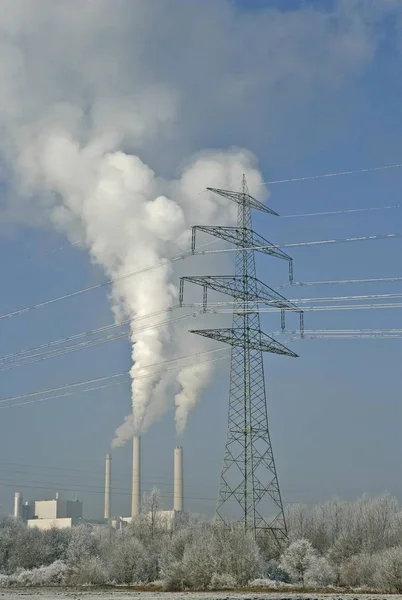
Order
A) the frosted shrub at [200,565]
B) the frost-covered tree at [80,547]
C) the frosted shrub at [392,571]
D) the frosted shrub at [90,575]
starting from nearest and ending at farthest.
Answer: the frosted shrub at [392,571] < the frosted shrub at [200,565] < the frosted shrub at [90,575] < the frost-covered tree at [80,547]

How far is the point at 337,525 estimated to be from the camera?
97000 millimetres

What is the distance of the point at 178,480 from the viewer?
392 ft

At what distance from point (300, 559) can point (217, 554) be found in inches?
254

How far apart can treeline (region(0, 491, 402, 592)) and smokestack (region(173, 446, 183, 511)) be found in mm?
15587

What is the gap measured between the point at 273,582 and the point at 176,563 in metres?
7.04

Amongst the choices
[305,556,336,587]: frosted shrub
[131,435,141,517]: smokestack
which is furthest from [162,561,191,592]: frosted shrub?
[131,435,141,517]: smokestack

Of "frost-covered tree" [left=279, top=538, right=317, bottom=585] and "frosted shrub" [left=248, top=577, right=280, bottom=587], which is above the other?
"frost-covered tree" [left=279, top=538, right=317, bottom=585]

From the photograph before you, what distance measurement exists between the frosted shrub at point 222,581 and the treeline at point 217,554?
0.06 meters

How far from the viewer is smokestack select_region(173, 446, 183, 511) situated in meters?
119

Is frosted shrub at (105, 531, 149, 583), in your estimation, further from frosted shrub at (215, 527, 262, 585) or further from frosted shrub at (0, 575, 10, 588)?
frosted shrub at (215, 527, 262, 585)

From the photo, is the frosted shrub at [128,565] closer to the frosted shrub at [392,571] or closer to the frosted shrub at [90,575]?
the frosted shrub at [90,575]

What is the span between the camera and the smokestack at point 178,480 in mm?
118750

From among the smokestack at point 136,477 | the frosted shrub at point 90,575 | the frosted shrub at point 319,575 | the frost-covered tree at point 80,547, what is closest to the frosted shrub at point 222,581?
the frosted shrub at point 319,575

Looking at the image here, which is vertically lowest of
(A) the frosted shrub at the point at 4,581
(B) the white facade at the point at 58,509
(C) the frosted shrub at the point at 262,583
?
(A) the frosted shrub at the point at 4,581
